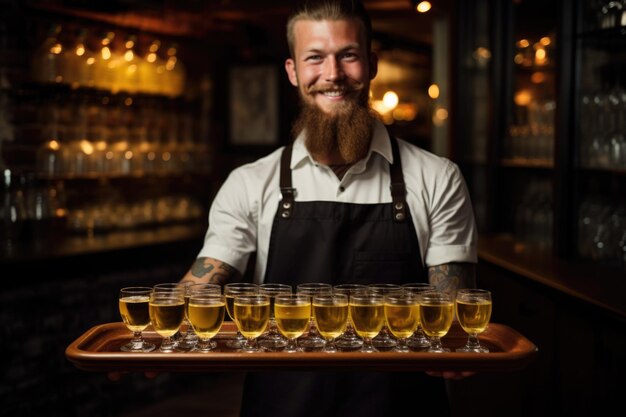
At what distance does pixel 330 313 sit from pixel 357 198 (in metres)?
0.61

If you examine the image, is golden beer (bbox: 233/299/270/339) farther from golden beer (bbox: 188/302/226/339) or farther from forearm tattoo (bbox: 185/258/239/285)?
forearm tattoo (bbox: 185/258/239/285)

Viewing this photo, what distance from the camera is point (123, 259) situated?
488cm

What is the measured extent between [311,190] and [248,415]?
2.18 ft

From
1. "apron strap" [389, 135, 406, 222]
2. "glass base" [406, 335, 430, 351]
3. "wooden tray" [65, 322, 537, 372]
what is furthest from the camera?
"apron strap" [389, 135, 406, 222]

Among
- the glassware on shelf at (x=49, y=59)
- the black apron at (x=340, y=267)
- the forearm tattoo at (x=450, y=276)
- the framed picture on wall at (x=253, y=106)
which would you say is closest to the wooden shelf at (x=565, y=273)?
the forearm tattoo at (x=450, y=276)

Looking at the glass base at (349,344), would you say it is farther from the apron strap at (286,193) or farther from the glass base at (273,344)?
the apron strap at (286,193)

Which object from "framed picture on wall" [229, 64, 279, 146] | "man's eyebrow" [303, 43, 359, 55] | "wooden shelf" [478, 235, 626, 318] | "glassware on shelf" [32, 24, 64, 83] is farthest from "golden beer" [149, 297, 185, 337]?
"framed picture on wall" [229, 64, 279, 146]

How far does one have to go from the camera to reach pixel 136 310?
6.39 ft

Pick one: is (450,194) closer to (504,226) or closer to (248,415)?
(248,415)

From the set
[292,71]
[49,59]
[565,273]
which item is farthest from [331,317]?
[49,59]

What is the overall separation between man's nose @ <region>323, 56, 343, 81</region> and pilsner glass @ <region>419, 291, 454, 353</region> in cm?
71

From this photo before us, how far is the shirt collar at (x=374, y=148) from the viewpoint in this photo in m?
2.47

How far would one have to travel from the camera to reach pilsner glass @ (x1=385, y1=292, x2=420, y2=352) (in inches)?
74.3

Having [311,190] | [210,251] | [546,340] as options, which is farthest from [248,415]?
[546,340]
